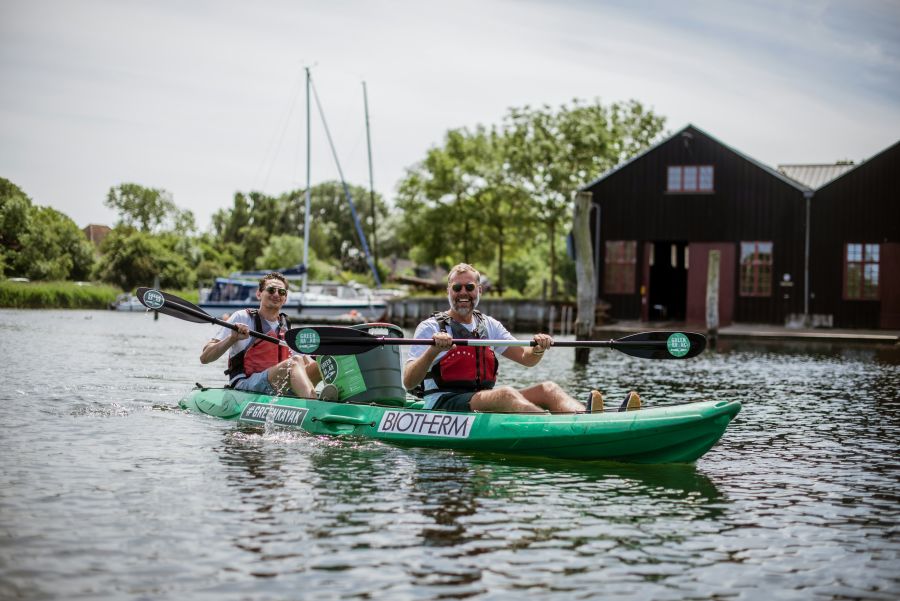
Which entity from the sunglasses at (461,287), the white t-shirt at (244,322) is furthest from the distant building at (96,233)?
the sunglasses at (461,287)

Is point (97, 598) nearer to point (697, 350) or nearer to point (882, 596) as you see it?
point (882, 596)

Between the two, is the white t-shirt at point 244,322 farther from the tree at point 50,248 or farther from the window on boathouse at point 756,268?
the window on boathouse at point 756,268

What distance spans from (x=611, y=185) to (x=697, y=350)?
25.7 metres

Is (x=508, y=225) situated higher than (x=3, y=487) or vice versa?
(x=508, y=225)

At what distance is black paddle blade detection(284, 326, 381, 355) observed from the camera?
9344mm

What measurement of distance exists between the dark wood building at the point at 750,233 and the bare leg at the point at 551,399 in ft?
79.1

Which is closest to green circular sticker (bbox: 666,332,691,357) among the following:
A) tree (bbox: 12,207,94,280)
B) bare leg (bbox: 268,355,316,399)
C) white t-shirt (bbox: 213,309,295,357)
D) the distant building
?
bare leg (bbox: 268,355,316,399)

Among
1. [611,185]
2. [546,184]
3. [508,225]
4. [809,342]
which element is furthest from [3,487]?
[508,225]

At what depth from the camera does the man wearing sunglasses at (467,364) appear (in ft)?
28.5

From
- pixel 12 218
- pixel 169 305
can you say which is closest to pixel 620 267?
pixel 12 218

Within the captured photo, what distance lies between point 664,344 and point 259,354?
13.9 ft

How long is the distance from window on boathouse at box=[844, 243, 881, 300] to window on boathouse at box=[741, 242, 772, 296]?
7.68 ft

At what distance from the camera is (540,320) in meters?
38.6

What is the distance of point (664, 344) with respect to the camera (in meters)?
9.33
